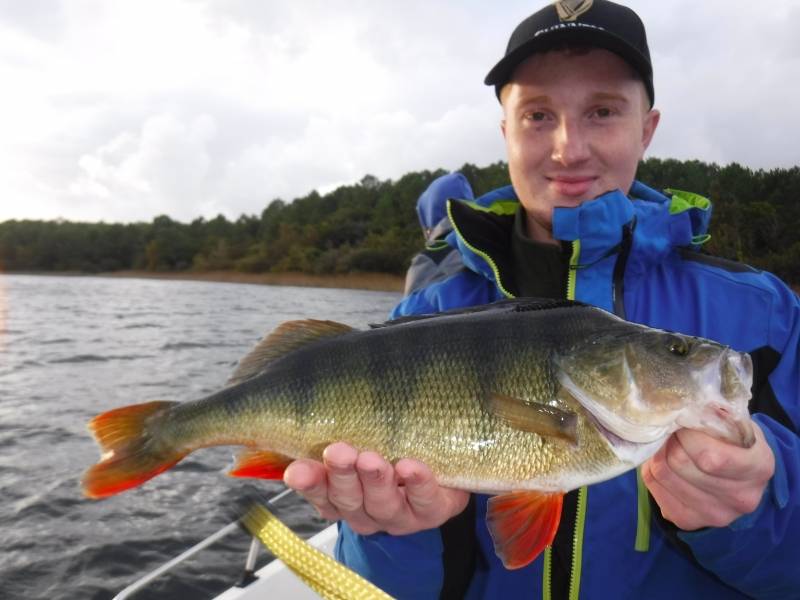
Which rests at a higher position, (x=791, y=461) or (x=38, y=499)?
(x=791, y=461)

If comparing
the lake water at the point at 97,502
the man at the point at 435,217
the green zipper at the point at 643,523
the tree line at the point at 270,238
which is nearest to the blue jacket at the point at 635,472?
the green zipper at the point at 643,523

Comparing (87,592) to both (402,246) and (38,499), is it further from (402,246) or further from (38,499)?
(402,246)

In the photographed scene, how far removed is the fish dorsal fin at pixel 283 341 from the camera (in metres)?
2.37

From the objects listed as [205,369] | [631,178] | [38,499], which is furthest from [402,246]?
[631,178]

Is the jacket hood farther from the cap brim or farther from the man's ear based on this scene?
the cap brim

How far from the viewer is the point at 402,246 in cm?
6316

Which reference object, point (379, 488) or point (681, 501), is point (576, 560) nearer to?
point (681, 501)

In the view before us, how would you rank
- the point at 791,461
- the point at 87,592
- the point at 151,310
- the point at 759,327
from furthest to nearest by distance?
the point at 151,310
the point at 87,592
the point at 759,327
the point at 791,461

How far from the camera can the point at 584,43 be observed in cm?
246

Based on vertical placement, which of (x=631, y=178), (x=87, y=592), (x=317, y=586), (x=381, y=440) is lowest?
(x=87, y=592)

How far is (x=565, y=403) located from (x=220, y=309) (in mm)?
32985

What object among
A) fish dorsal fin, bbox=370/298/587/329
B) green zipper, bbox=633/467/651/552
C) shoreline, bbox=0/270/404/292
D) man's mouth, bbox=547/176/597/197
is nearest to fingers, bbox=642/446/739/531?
green zipper, bbox=633/467/651/552

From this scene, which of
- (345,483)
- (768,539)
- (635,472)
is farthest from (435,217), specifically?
(768,539)

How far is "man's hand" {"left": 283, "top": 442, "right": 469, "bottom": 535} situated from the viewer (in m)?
1.94
